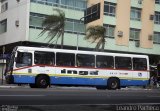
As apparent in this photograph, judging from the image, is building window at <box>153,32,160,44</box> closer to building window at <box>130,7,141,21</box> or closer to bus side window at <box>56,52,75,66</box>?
building window at <box>130,7,141,21</box>

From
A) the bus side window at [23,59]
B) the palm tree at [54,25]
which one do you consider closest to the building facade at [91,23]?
the palm tree at [54,25]

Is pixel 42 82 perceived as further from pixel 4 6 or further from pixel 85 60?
pixel 4 6

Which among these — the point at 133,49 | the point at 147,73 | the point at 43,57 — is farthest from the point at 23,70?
the point at 133,49

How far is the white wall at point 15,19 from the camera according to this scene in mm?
45875

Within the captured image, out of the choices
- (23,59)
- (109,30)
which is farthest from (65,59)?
(109,30)

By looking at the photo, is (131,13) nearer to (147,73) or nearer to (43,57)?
(147,73)

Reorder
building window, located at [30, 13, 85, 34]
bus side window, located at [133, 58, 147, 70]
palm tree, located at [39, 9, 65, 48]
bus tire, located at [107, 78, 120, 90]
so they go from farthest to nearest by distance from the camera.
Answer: building window, located at [30, 13, 85, 34] < palm tree, located at [39, 9, 65, 48] < bus side window, located at [133, 58, 147, 70] < bus tire, located at [107, 78, 120, 90]

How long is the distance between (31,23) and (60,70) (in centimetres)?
1938

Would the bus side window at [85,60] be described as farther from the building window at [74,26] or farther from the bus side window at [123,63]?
the building window at [74,26]

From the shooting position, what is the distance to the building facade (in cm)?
4622

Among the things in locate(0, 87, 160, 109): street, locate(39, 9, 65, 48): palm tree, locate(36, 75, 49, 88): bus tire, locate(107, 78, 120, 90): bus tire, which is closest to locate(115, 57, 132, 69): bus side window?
locate(107, 78, 120, 90): bus tire

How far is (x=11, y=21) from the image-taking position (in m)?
50.5

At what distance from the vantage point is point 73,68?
28.0 metres

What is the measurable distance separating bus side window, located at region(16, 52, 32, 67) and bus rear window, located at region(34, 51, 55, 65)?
1.35 ft
